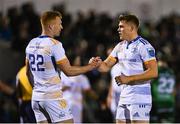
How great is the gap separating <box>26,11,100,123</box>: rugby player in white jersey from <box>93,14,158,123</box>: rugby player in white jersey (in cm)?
63

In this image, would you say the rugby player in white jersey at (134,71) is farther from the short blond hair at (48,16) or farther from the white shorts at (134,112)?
the short blond hair at (48,16)

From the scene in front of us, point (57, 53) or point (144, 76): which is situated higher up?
point (57, 53)

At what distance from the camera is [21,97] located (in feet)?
40.2

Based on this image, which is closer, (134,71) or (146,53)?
(146,53)

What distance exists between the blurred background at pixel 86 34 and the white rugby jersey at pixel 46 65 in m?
4.62

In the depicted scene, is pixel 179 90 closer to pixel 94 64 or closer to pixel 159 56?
pixel 159 56

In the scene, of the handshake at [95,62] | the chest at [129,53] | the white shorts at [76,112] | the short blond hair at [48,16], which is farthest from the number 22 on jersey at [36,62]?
the white shorts at [76,112]

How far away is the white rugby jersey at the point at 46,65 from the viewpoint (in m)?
9.48

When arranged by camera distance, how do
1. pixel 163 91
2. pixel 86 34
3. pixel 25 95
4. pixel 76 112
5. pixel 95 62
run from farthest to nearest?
pixel 86 34 < pixel 163 91 < pixel 76 112 < pixel 25 95 < pixel 95 62

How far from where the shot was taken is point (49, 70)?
953cm

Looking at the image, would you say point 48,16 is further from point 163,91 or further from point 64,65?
point 163,91

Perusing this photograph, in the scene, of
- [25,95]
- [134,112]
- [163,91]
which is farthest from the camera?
[163,91]

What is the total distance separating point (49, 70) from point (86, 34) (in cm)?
1002

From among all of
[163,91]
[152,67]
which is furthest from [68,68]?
[163,91]
